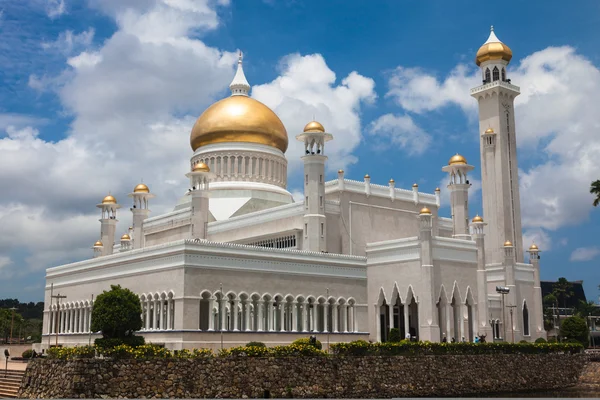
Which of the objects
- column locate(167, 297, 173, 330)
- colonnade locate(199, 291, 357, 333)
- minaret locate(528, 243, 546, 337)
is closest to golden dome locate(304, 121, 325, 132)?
colonnade locate(199, 291, 357, 333)

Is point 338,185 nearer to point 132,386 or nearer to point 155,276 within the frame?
point 155,276

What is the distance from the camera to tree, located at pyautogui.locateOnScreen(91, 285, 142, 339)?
3466 cm

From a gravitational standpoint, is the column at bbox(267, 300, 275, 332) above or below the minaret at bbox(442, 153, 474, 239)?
below

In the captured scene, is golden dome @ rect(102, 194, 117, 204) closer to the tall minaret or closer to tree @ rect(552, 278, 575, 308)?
the tall minaret

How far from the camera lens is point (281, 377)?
31.2 m

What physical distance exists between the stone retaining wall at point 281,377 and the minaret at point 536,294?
15.9 metres

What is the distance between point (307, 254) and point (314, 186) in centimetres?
509

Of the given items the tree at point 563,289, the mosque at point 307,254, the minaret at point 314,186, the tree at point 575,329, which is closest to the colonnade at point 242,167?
the mosque at point 307,254

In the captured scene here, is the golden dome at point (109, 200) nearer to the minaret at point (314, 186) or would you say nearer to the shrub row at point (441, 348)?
the minaret at point (314, 186)

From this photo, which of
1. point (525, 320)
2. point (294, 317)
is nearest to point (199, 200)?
point (294, 317)

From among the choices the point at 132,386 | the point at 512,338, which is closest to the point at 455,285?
the point at 512,338

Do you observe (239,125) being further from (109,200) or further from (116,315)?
(116,315)

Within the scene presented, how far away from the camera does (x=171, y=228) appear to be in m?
57.5

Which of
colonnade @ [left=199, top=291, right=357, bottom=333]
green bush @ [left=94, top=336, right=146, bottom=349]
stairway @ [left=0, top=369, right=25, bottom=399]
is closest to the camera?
stairway @ [left=0, top=369, right=25, bottom=399]
